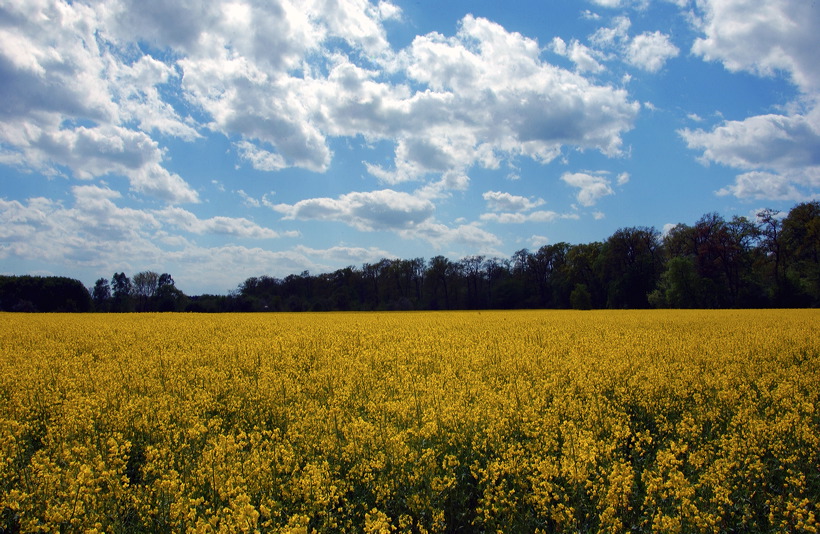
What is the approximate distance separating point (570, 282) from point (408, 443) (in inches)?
2584

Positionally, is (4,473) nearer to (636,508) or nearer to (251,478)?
(251,478)

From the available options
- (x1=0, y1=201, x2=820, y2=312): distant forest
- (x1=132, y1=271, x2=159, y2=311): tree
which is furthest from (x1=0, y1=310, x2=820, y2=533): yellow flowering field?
(x1=132, y1=271, x2=159, y2=311): tree

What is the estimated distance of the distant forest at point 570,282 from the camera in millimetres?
47531

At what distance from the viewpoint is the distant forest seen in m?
47.5

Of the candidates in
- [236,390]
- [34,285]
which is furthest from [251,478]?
[34,285]

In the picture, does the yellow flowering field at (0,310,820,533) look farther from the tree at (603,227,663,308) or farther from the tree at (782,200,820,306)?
the tree at (603,227,663,308)

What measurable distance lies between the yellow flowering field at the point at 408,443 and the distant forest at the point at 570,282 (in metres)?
43.1

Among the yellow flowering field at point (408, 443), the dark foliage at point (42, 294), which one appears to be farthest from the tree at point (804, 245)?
the dark foliage at point (42, 294)

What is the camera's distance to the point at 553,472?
4.63m

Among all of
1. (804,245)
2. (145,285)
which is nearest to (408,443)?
(804,245)

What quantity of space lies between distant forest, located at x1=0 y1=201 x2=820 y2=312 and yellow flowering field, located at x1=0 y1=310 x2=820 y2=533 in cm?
4313

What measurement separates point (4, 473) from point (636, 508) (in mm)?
6581

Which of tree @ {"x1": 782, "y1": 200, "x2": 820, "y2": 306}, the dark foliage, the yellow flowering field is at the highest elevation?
tree @ {"x1": 782, "y1": 200, "x2": 820, "y2": 306}

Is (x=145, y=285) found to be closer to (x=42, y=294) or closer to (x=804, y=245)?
(x=42, y=294)
